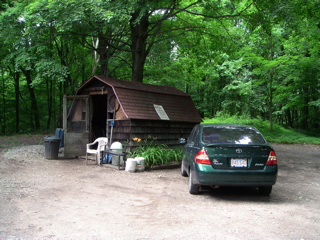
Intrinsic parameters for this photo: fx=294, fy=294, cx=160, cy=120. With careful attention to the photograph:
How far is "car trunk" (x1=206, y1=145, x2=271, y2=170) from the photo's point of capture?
19.2 ft

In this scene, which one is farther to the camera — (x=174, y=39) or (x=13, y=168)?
(x=174, y=39)

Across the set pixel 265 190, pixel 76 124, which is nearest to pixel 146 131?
pixel 76 124

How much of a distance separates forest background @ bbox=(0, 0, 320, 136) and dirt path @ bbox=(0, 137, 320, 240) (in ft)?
18.8

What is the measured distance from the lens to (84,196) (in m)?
6.30

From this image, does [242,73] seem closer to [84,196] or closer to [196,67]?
[196,67]

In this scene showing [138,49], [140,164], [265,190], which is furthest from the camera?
[138,49]

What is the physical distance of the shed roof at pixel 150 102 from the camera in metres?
10.8

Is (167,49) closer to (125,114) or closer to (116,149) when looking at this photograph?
(125,114)

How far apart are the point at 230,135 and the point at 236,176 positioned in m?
1.01

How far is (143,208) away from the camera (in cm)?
547

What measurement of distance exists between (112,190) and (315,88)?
2086cm

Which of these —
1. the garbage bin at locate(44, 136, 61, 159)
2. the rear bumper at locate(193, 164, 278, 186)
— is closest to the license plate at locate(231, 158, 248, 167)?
the rear bumper at locate(193, 164, 278, 186)

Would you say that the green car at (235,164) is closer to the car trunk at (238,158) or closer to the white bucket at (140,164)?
the car trunk at (238,158)

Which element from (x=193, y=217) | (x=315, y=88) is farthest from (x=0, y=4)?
(x=315, y=88)
